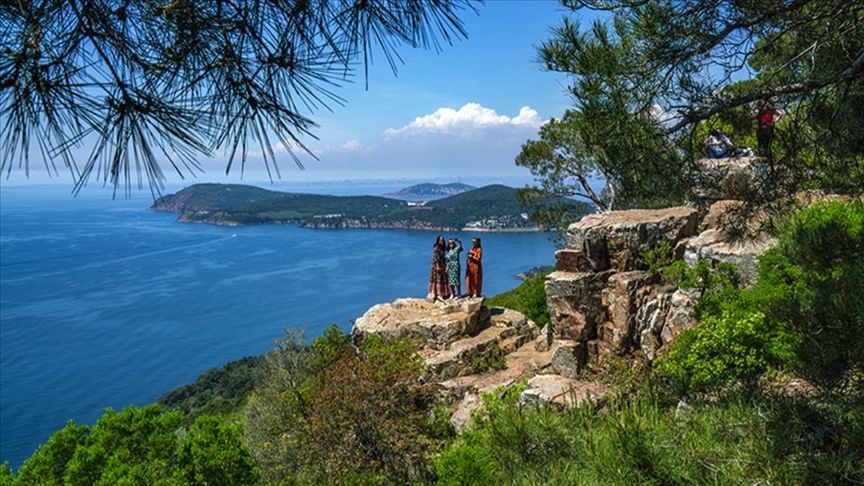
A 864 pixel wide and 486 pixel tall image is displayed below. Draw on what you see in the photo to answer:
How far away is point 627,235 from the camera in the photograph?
9852 mm

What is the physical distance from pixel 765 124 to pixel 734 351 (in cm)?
311

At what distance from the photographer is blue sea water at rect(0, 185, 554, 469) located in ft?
133

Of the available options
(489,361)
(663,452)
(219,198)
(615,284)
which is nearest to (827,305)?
(663,452)

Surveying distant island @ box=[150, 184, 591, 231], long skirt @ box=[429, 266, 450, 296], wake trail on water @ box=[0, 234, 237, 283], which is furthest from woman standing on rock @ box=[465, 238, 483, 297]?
wake trail on water @ box=[0, 234, 237, 283]

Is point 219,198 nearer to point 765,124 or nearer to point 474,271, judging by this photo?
point 474,271

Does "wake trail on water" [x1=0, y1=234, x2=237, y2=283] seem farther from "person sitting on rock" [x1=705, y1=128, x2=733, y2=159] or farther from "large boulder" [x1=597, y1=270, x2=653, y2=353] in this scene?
"person sitting on rock" [x1=705, y1=128, x2=733, y2=159]

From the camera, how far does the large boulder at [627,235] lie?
31.9 ft

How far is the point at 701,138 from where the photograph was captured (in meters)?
5.04

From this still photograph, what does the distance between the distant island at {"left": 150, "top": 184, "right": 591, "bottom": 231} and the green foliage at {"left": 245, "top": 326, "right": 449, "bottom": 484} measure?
85932 mm

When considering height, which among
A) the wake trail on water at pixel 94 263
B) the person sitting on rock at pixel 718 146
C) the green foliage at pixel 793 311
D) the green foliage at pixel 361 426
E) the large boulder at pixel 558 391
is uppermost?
the person sitting on rock at pixel 718 146

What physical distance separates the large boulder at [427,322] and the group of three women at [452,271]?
0.41 m

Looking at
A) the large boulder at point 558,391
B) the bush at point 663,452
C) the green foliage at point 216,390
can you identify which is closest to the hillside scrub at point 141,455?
the bush at point 663,452

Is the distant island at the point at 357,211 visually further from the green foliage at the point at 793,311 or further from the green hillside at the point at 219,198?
the green foliage at the point at 793,311

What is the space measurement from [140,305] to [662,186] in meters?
67.0
